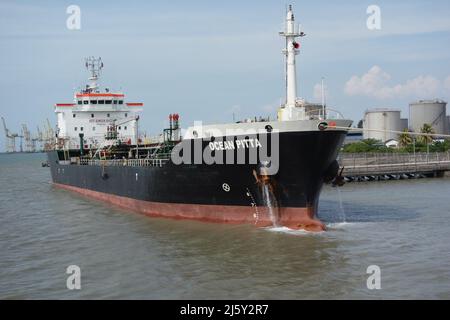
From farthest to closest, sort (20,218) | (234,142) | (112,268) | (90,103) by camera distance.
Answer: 1. (90,103)
2. (20,218)
3. (234,142)
4. (112,268)

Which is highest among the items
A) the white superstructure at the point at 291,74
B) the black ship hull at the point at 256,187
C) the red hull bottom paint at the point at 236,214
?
the white superstructure at the point at 291,74

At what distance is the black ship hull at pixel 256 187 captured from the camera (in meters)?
16.2

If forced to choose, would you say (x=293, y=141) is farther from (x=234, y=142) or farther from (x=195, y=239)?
(x=195, y=239)

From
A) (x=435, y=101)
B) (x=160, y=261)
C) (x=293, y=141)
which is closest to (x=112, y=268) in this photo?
→ (x=160, y=261)

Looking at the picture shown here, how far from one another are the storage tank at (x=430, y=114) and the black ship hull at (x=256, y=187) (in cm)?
7124

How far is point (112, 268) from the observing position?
43.6 ft

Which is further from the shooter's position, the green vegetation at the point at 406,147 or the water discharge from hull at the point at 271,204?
the green vegetation at the point at 406,147

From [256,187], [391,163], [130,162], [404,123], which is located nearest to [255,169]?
[256,187]

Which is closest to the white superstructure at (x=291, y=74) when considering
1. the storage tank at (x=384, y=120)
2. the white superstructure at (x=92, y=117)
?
the white superstructure at (x=92, y=117)

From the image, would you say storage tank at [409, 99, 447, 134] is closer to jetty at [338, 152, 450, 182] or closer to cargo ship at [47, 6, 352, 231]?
jetty at [338, 152, 450, 182]

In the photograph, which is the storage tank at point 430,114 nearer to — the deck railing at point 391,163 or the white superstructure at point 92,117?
the deck railing at point 391,163

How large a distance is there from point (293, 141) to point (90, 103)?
918 inches

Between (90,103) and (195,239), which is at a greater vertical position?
(90,103)

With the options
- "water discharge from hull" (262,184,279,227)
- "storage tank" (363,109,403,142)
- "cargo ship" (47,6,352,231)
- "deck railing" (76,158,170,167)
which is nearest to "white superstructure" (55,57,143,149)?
"deck railing" (76,158,170,167)
